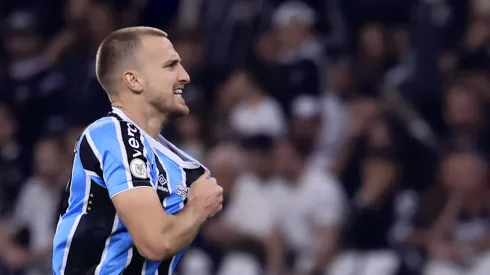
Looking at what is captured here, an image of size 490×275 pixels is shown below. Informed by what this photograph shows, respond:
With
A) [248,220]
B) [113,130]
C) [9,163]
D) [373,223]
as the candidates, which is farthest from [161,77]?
[9,163]

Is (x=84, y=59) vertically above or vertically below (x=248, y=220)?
above

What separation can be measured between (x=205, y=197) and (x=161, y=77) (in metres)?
0.43

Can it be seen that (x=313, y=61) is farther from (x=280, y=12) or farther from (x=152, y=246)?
(x=152, y=246)

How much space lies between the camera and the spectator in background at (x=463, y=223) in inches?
246

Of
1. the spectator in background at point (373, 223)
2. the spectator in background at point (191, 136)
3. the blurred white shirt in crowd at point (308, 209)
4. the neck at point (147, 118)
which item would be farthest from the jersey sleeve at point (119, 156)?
the spectator in background at point (191, 136)

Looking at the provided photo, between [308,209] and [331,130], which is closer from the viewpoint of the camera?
[308,209]

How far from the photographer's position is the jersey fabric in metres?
2.94

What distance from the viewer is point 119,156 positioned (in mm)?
2924

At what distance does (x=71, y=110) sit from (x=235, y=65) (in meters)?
1.54

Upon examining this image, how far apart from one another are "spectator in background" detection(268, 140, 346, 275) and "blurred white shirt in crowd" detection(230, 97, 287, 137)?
25 centimetres

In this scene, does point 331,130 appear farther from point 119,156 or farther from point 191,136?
point 119,156

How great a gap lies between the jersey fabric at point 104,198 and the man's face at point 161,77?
0.46 ft

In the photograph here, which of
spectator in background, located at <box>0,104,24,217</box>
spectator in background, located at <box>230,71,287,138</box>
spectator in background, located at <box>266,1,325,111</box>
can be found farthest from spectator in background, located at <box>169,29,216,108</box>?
spectator in background, located at <box>0,104,24,217</box>

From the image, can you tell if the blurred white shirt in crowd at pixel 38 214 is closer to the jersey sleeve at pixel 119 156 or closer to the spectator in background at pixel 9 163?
the spectator in background at pixel 9 163
